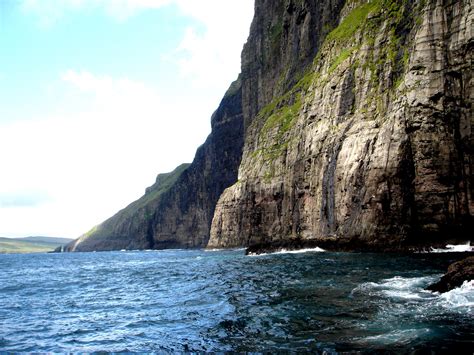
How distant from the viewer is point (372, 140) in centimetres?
5650

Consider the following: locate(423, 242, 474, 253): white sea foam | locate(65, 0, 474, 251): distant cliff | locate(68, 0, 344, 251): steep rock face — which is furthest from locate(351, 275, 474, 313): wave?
locate(68, 0, 344, 251): steep rock face

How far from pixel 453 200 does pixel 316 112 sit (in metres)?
36.2

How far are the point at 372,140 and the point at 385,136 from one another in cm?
320

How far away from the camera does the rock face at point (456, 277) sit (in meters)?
21.4

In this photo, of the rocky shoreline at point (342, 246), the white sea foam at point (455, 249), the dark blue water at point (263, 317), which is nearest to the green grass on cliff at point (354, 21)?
the rocky shoreline at point (342, 246)

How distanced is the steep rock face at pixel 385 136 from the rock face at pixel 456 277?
2649cm

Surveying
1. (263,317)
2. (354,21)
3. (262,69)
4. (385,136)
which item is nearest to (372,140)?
(385,136)

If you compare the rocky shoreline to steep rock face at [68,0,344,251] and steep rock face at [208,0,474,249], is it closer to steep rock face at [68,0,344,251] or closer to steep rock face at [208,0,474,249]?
steep rock face at [208,0,474,249]

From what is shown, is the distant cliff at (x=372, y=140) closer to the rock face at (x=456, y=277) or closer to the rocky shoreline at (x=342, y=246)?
the rocky shoreline at (x=342, y=246)

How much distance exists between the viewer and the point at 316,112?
7856 cm

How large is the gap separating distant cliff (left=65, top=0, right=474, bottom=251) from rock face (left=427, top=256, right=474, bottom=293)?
26.4 meters

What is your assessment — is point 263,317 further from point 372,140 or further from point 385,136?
point 372,140

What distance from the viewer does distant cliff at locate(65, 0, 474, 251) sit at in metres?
47.9

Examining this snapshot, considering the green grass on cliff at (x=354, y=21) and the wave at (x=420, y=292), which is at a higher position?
the green grass on cliff at (x=354, y=21)
